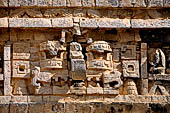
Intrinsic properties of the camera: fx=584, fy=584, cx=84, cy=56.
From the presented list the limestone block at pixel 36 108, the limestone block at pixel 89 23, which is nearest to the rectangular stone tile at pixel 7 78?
the limestone block at pixel 36 108

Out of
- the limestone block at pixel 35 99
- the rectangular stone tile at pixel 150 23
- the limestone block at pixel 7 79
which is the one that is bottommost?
the limestone block at pixel 35 99

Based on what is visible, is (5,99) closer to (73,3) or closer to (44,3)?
(44,3)

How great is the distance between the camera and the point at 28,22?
12.8 m

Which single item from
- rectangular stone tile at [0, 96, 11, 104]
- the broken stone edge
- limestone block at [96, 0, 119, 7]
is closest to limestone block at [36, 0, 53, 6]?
the broken stone edge

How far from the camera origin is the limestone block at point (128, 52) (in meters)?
13.0

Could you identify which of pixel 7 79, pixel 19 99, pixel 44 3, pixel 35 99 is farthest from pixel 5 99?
pixel 44 3

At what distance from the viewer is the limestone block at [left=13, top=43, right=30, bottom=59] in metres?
12.9

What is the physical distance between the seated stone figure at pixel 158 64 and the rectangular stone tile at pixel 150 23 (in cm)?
61

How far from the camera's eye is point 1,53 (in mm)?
12984

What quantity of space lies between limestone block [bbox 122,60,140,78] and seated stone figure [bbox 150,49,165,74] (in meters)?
0.34

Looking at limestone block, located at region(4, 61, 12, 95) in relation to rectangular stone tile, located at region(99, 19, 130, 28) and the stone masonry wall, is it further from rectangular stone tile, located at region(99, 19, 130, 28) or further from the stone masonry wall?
rectangular stone tile, located at region(99, 19, 130, 28)

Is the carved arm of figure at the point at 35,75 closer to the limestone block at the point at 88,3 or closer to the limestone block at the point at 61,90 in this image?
the limestone block at the point at 61,90

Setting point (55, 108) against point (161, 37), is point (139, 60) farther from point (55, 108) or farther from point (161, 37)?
point (55, 108)

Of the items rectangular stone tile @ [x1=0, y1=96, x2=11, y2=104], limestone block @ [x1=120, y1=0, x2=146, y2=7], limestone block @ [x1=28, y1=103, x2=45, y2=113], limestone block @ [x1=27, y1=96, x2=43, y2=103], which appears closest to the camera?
limestone block @ [x1=28, y1=103, x2=45, y2=113]
